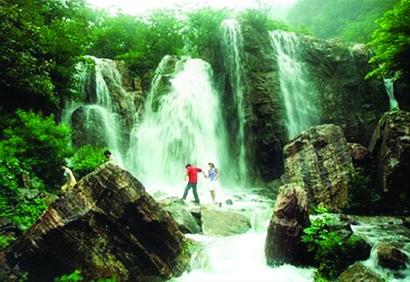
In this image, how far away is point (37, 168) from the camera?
11406 mm

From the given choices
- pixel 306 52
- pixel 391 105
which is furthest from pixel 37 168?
pixel 391 105

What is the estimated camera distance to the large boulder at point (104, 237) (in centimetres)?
721

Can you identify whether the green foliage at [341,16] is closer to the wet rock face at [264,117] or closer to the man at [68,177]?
the wet rock face at [264,117]

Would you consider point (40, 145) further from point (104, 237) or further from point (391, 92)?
point (391, 92)

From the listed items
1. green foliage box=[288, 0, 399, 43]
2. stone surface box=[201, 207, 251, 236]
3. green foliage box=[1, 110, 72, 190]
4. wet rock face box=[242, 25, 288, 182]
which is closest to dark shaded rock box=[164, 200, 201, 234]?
stone surface box=[201, 207, 251, 236]

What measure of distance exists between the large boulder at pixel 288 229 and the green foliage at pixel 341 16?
992 inches

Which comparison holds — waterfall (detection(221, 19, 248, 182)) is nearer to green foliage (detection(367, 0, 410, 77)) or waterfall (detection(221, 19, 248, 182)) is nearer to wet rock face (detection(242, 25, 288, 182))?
wet rock face (detection(242, 25, 288, 182))

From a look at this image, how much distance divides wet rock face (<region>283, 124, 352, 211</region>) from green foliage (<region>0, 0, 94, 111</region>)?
29.6 ft

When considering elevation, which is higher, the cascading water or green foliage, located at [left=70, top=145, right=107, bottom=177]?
the cascading water

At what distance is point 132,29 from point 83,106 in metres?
10.8

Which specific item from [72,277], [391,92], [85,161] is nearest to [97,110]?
[85,161]

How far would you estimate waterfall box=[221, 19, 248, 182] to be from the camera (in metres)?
19.5

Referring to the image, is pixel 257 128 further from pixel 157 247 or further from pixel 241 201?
pixel 157 247

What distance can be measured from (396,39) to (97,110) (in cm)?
1227
